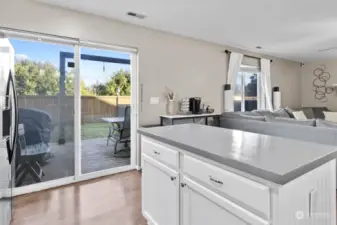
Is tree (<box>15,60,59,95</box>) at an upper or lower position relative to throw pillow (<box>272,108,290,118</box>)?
upper

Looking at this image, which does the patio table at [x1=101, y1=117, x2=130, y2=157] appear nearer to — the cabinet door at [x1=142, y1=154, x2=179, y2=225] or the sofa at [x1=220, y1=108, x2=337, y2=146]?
the cabinet door at [x1=142, y1=154, x2=179, y2=225]

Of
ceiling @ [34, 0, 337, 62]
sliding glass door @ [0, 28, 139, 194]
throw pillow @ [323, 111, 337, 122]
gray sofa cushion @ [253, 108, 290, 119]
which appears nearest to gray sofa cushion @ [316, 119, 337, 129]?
gray sofa cushion @ [253, 108, 290, 119]

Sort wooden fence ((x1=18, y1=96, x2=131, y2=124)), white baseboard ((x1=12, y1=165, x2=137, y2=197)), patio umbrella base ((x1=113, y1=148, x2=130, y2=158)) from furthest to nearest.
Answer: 1. patio umbrella base ((x1=113, y1=148, x2=130, y2=158))
2. wooden fence ((x1=18, y1=96, x2=131, y2=124))
3. white baseboard ((x1=12, y1=165, x2=137, y2=197))

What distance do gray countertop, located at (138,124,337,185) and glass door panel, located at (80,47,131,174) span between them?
2148 millimetres

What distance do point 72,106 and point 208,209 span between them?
2.64m

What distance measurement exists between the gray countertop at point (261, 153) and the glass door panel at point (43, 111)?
6.98 feet

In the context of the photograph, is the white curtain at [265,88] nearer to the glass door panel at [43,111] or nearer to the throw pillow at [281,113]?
→ the throw pillow at [281,113]

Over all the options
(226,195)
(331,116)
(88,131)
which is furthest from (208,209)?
(331,116)

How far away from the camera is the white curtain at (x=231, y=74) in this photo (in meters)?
4.96

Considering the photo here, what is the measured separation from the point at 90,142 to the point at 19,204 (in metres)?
1.30

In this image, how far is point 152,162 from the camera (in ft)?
5.99

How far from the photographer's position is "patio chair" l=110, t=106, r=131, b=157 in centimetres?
378

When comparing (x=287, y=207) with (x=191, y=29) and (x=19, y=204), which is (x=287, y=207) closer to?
(x=19, y=204)

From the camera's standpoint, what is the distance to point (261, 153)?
118 cm
